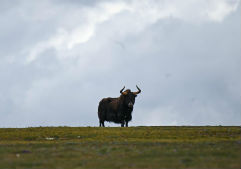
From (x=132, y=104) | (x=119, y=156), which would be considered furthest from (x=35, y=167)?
(x=132, y=104)

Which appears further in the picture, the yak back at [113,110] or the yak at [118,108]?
the yak back at [113,110]

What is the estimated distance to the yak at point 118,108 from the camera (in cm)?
5009

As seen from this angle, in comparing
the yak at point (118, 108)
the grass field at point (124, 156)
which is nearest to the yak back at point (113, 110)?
the yak at point (118, 108)

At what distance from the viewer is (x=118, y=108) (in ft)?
169

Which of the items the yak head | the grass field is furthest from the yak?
the grass field

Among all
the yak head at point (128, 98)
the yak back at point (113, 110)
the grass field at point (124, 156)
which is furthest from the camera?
the yak back at point (113, 110)

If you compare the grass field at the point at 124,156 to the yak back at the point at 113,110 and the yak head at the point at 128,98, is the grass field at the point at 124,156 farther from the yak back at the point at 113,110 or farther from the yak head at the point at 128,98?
the yak back at the point at 113,110

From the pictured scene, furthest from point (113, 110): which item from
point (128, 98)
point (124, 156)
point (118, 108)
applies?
point (124, 156)

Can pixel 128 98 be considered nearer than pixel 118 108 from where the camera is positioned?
Yes

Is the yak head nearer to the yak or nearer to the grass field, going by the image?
the yak

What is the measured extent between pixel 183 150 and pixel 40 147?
8.09m

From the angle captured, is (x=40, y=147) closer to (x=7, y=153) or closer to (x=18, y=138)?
(x=7, y=153)

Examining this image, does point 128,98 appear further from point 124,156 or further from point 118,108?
point 124,156

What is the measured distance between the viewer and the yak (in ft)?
164
